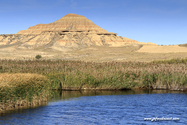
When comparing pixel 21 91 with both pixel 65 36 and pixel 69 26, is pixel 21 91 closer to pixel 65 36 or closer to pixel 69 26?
pixel 65 36

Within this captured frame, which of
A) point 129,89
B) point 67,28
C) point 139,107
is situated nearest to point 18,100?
point 139,107

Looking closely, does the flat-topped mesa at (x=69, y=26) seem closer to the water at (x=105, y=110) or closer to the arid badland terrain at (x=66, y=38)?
the arid badland terrain at (x=66, y=38)

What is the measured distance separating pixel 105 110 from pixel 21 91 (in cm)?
520

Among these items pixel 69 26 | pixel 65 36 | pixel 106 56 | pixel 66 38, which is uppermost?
pixel 69 26

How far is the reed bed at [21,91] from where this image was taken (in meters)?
15.3

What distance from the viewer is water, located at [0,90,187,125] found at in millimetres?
14109

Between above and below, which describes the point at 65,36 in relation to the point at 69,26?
below

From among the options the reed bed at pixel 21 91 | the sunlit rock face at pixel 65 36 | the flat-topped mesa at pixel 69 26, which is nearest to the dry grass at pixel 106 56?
the sunlit rock face at pixel 65 36

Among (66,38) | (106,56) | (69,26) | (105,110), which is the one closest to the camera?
(105,110)

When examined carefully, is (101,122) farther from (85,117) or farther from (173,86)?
(173,86)

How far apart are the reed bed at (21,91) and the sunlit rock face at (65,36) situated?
11736cm

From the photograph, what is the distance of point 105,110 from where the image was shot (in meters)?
16.3

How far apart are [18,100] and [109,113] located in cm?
553

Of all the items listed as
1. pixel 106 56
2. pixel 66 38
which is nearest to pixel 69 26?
pixel 66 38
